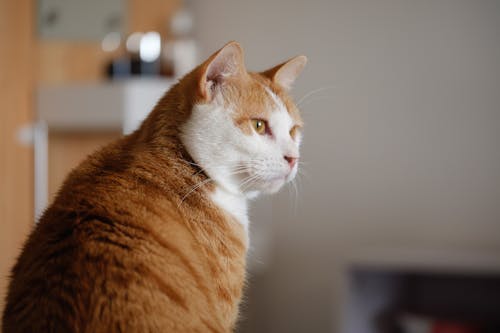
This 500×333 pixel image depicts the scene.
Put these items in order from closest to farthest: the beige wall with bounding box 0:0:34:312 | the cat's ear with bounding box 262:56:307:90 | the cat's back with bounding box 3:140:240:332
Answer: the cat's back with bounding box 3:140:240:332, the cat's ear with bounding box 262:56:307:90, the beige wall with bounding box 0:0:34:312

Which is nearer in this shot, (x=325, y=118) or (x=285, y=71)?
(x=285, y=71)

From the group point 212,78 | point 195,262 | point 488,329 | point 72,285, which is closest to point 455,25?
point 488,329

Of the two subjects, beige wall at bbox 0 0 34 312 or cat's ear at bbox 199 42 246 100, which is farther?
beige wall at bbox 0 0 34 312

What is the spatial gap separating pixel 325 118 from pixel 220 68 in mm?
1661

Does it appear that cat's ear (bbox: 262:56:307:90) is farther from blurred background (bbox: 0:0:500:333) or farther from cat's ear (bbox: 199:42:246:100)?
blurred background (bbox: 0:0:500:333)

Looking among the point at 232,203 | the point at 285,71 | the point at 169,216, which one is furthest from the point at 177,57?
the point at 169,216

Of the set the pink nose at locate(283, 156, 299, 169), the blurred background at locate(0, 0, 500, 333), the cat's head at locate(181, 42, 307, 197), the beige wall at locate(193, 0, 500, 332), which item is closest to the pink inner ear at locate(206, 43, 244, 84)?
the cat's head at locate(181, 42, 307, 197)

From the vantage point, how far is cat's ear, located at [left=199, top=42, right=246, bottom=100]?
722 mm

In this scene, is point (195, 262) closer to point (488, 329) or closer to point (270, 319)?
point (488, 329)

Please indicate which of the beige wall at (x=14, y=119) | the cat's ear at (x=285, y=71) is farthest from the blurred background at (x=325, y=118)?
the cat's ear at (x=285, y=71)

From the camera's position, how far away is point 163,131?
2.47 feet

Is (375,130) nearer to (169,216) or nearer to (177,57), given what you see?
(177,57)

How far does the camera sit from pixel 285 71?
878 mm

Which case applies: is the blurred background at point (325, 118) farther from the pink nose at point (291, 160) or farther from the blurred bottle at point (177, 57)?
the pink nose at point (291, 160)
